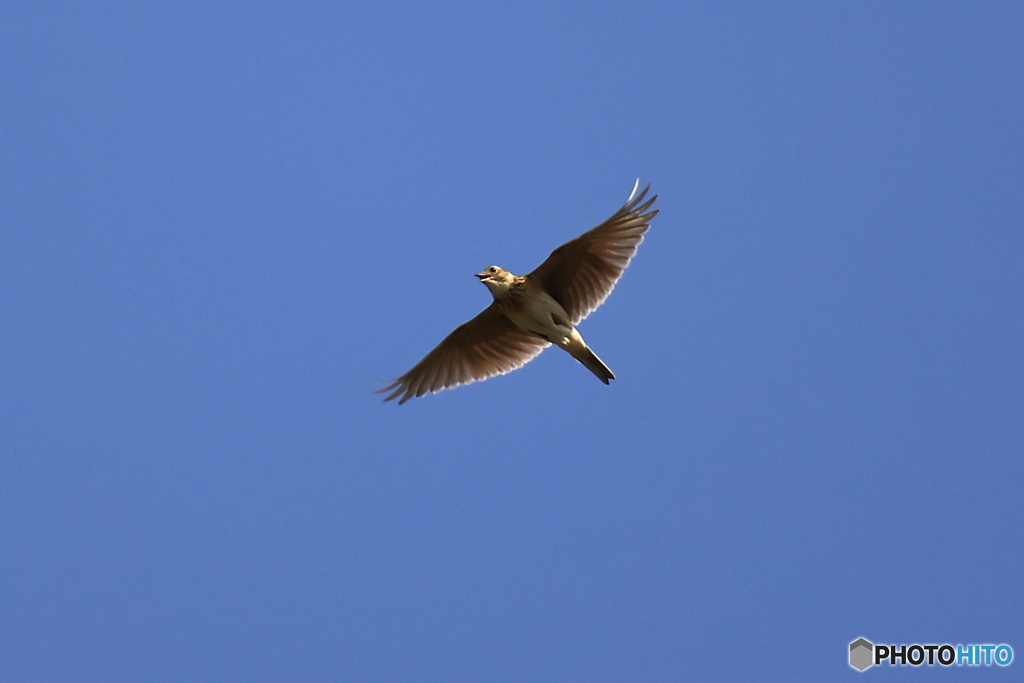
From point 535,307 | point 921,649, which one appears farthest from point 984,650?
point 535,307

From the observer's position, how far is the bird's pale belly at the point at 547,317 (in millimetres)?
14820

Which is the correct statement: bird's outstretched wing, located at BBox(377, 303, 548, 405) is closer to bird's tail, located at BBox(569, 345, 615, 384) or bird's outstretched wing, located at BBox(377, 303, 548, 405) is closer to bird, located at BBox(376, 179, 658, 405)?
bird, located at BBox(376, 179, 658, 405)

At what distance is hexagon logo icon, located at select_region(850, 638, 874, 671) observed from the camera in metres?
15.1

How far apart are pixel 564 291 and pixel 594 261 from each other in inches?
26.3

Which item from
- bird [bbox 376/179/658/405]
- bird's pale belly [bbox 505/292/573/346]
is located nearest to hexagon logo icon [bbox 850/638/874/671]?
bird [bbox 376/179/658/405]

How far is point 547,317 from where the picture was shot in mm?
14828

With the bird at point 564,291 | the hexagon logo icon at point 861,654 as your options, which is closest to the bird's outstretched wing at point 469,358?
the bird at point 564,291

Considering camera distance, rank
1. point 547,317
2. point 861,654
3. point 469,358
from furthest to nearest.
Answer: point 469,358, point 861,654, point 547,317

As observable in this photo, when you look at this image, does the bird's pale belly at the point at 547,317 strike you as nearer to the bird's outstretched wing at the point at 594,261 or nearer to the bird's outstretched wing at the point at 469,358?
the bird's outstretched wing at the point at 594,261

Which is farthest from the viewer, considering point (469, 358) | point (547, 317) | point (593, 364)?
point (469, 358)

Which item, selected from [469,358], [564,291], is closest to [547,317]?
[564,291]

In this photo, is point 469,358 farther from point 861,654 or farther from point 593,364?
point 861,654

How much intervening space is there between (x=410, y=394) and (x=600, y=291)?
3.64 meters

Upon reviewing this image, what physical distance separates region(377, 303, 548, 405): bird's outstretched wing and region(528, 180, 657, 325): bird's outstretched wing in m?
1.21
